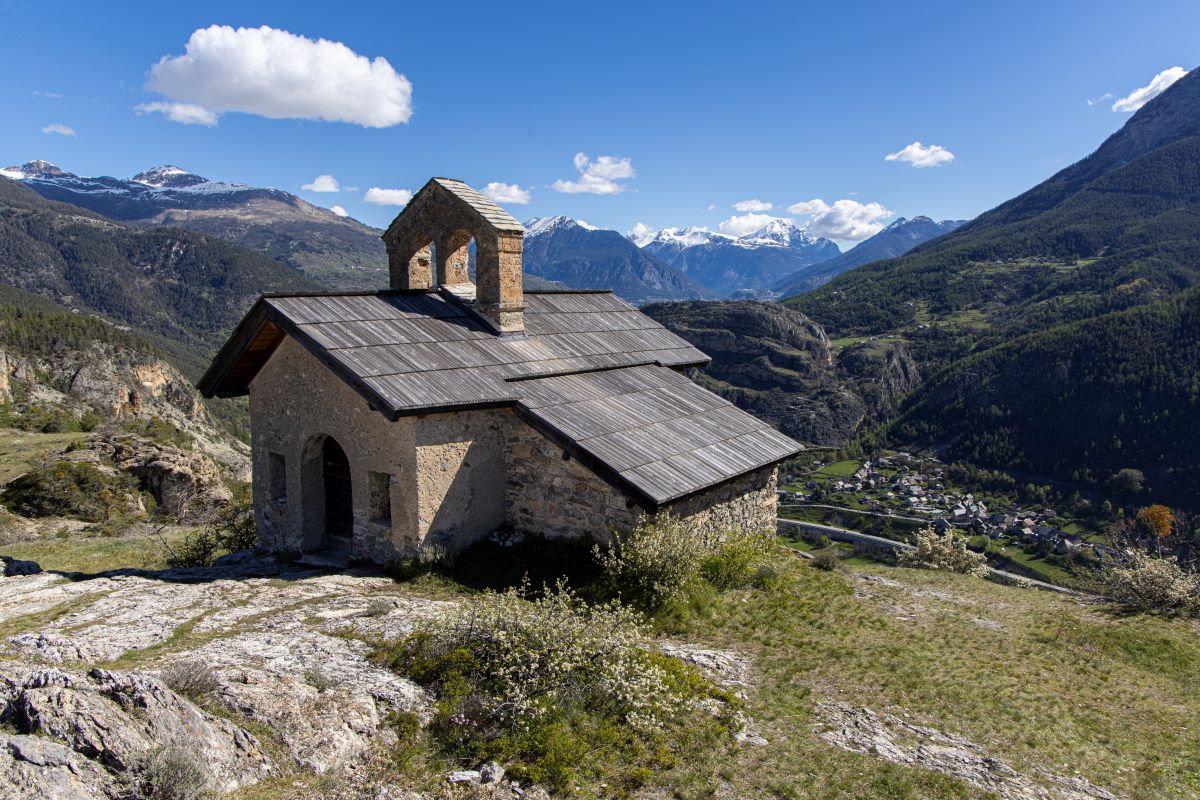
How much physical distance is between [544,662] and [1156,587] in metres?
11.6

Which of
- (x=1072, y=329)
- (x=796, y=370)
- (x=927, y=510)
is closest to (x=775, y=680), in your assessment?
(x=927, y=510)

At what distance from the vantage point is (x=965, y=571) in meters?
18.0

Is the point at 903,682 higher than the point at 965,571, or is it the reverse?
the point at 903,682

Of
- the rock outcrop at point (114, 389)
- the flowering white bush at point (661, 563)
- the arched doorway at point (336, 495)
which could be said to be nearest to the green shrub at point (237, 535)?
the arched doorway at point (336, 495)

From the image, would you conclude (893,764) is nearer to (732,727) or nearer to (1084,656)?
(732,727)

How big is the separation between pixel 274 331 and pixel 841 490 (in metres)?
99.6

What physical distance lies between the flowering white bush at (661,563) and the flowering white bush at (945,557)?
8879 mm

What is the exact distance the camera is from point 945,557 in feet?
59.9

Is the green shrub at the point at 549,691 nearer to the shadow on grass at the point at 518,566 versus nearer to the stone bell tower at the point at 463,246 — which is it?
the shadow on grass at the point at 518,566

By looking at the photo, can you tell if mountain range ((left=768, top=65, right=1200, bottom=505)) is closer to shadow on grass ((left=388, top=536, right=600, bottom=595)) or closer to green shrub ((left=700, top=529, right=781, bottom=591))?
green shrub ((left=700, top=529, right=781, bottom=591))

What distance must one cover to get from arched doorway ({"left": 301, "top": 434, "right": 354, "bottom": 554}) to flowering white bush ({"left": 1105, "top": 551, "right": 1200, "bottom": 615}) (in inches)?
554

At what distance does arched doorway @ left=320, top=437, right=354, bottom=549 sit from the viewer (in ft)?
44.0

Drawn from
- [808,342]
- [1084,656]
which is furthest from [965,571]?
[808,342]

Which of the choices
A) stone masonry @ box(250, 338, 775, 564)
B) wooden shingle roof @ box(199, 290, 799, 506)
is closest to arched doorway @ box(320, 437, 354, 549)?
stone masonry @ box(250, 338, 775, 564)
